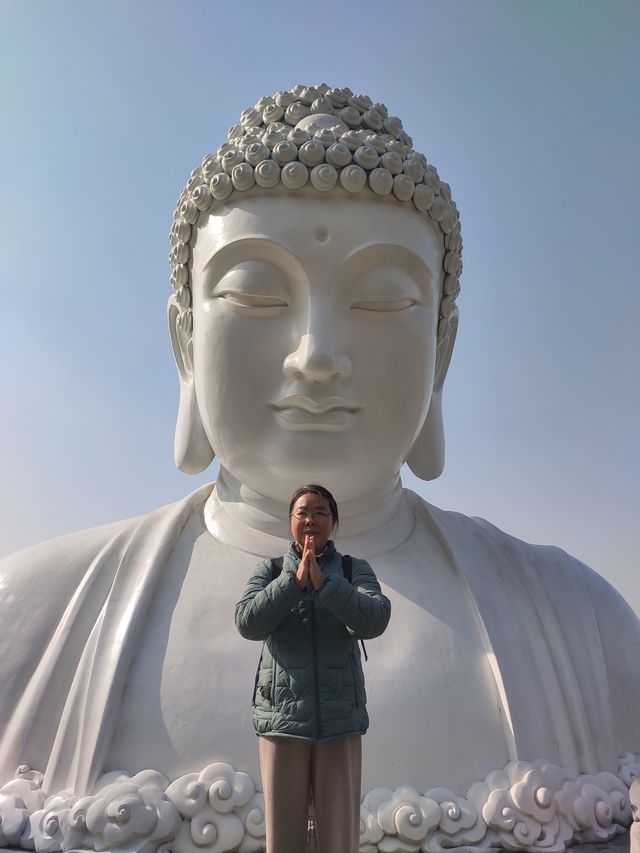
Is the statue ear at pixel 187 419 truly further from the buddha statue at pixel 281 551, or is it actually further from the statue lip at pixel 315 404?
the statue lip at pixel 315 404

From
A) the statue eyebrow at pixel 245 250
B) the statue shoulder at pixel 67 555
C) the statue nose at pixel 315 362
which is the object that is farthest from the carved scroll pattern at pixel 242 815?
the statue eyebrow at pixel 245 250

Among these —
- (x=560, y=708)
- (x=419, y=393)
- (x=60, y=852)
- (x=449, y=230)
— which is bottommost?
(x=60, y=852)

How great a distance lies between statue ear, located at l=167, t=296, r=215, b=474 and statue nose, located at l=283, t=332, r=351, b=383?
102 centimetres

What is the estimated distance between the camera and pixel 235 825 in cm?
314

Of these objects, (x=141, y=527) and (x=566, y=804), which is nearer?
(x=566, y=804)

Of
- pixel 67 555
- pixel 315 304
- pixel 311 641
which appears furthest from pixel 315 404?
pixel 311 641

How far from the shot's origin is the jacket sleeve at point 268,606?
219 cm

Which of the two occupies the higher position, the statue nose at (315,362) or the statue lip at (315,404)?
the statue nose at (315,362)

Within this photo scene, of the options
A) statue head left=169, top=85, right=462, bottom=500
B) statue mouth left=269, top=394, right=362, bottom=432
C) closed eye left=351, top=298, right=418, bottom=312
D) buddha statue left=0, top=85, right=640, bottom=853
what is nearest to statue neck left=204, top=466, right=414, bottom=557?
buddha statue left=0, top=85, right=640, bottom=853

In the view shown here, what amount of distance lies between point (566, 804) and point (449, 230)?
2.85m

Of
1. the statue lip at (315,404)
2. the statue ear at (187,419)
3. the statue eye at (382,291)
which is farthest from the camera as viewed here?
the statue ear at (187,419)

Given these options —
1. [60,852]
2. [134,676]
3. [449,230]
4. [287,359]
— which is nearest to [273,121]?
[449,230]

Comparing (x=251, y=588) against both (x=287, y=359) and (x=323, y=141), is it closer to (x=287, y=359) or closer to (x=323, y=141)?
(x=287, y=359)

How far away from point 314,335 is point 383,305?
1.43 feet
